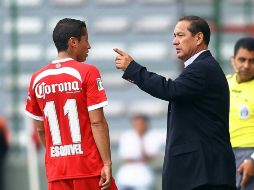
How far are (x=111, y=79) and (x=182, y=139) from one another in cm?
818

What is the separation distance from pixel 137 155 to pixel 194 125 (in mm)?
6863

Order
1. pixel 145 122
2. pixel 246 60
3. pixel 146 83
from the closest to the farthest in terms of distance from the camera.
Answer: pixel 146 83, pixel 246 60, pixel 145 122

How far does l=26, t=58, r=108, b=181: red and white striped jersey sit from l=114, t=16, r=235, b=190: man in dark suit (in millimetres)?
265

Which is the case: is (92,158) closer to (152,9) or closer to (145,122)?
(145,122)

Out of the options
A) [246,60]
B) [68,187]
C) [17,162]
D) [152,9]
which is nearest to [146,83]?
[68,187]

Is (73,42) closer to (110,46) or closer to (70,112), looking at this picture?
(70,112)

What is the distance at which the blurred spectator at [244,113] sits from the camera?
28.5 feet

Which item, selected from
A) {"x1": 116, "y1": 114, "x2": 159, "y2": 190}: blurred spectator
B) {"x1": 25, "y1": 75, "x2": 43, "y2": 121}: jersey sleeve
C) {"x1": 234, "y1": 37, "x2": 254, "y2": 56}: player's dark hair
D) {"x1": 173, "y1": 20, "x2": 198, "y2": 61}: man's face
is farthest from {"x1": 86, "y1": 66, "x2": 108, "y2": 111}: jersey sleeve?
{"x1": 116, "y1": 114, "x2": 159, "y2": 190}: blurred spectator

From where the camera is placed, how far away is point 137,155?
14.2 m

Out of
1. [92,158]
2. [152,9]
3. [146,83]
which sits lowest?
[92,158]

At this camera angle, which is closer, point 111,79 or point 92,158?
point 92,158

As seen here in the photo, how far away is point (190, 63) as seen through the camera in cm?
749

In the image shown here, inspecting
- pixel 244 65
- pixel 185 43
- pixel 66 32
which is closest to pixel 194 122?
pixel 185 43

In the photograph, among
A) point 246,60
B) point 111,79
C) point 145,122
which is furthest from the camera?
point 111,79
